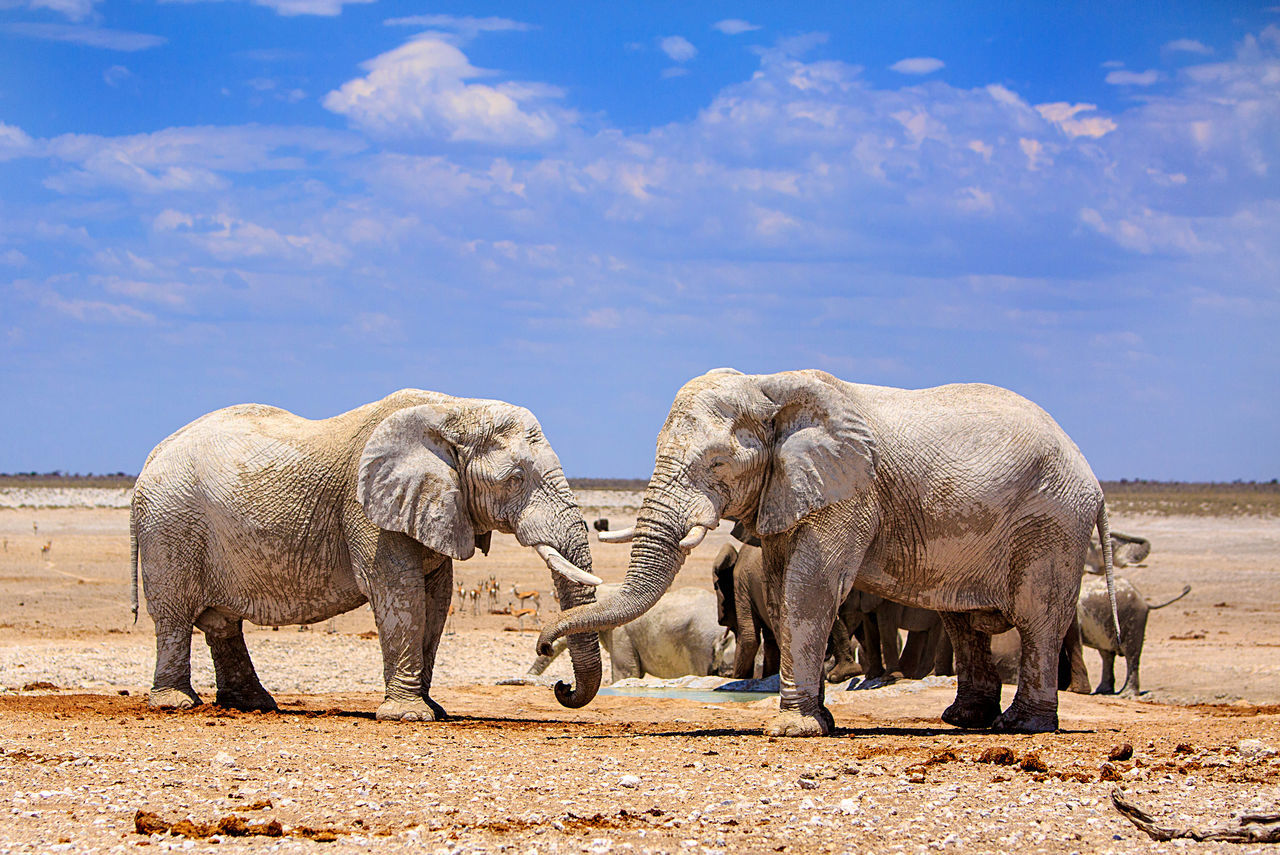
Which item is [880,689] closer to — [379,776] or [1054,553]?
[1054,553]

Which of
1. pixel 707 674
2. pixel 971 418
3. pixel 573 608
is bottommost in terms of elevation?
pixel 707 674

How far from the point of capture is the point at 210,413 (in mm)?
13172

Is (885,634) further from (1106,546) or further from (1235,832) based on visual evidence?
(1235,832)

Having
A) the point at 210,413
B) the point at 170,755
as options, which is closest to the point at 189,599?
the point at 210,413

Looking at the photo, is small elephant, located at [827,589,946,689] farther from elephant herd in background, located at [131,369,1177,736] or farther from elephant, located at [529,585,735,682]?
elephant herd in background, located at [131,369,1177,736]

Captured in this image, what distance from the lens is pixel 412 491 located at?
1143cm

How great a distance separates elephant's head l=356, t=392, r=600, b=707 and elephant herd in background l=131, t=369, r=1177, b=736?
0.06 ft

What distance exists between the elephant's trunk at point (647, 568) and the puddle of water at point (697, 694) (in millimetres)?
5249

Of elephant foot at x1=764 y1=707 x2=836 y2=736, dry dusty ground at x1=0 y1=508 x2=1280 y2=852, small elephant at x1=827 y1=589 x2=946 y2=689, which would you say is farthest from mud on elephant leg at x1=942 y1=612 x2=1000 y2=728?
small elephant at x1=827 y1=589 x2=946 y2=689

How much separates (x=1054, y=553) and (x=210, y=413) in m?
7.49

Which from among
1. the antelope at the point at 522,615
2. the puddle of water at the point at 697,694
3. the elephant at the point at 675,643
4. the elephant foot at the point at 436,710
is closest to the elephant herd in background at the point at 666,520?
the elephant foot at the point at 436,710

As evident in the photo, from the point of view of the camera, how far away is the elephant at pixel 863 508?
1048 cm

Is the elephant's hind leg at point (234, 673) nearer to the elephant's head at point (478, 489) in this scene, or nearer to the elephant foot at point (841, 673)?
the elephant's head at point (478, 489)

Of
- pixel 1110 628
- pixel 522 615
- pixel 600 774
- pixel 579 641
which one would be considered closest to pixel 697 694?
pixel 579 641
